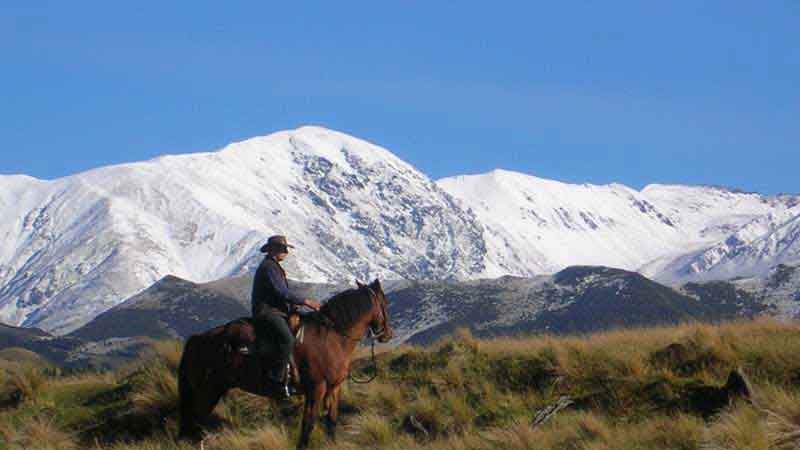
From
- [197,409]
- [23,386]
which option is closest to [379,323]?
[197,409]

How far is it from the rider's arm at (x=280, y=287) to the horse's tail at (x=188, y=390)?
1.58 metres

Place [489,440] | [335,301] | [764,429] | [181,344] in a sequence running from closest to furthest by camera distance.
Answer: [764,429] → [489,440] → [335,301] → [181,344]

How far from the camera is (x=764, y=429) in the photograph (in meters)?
13.7

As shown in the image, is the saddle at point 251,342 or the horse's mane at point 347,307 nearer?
the saddle at point 251,342

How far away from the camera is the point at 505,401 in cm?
1828

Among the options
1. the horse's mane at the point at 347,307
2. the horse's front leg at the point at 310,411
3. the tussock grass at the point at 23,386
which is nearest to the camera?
the horse's front leg at the point at 310,411

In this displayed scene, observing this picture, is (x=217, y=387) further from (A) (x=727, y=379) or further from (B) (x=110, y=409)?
(A) (x=727, y=379)

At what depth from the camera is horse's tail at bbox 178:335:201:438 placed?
1733cm

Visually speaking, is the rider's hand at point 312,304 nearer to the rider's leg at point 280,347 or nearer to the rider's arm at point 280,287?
the rider's arm at point 280,287

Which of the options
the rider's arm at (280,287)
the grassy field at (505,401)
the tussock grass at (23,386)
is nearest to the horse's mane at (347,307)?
the rider's arm at (280,287)

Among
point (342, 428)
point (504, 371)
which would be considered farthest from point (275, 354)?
point (504, 371)

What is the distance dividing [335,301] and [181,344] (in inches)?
234

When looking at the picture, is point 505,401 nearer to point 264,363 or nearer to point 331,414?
point 331,414

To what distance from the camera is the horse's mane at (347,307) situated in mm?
17547
